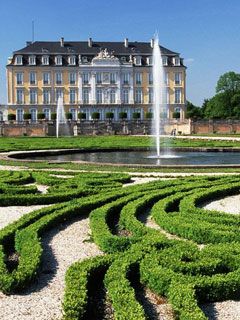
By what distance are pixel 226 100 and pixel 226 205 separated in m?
76.4

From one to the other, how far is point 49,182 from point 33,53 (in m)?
67.3

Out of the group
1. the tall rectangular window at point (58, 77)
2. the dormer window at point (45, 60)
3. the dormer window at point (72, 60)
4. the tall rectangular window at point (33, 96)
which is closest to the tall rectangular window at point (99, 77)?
the dormer window at point (72, 60)

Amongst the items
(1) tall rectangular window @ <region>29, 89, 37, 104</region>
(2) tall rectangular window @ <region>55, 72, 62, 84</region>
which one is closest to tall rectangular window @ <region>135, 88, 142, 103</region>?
(2) tall rectangular window @ <region>55, 72, 62, 84</region>

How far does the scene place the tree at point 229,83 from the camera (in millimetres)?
86438

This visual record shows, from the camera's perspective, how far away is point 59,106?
75.8 metres

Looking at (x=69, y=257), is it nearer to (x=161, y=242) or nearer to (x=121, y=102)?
(x=161, y=242)

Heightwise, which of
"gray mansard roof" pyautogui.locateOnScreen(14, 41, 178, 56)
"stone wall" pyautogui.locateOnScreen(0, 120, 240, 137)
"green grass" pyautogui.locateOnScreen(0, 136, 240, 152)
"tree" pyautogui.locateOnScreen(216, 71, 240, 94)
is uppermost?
"gray mansard roof" pyautogui.locateOnScreen(14, 41, 178, 56)

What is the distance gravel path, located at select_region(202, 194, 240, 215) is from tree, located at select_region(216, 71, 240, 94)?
3067 inches

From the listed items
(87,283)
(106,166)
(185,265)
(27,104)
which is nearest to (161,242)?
(185,265)

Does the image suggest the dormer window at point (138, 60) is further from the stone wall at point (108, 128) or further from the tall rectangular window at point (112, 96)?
the stone wall at point (108, 128)

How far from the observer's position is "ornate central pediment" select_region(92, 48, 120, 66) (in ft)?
252

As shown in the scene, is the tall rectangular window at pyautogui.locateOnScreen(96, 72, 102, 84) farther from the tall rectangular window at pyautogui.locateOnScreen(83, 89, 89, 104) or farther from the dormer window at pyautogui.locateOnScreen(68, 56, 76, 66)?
the dormer window at pyautogui.locateOnScreen(68, 56, 76, 66)

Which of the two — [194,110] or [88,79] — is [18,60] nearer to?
[88,79]

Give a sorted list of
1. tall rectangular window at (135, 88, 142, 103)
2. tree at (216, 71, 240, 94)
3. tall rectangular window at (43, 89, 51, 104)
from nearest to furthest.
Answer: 1. tall rectangular window at (43, 89, 51, 104)
2. tall rectangular window at (135, 88, 142, 103)
3. tree at (216, 71, 240, 94)
